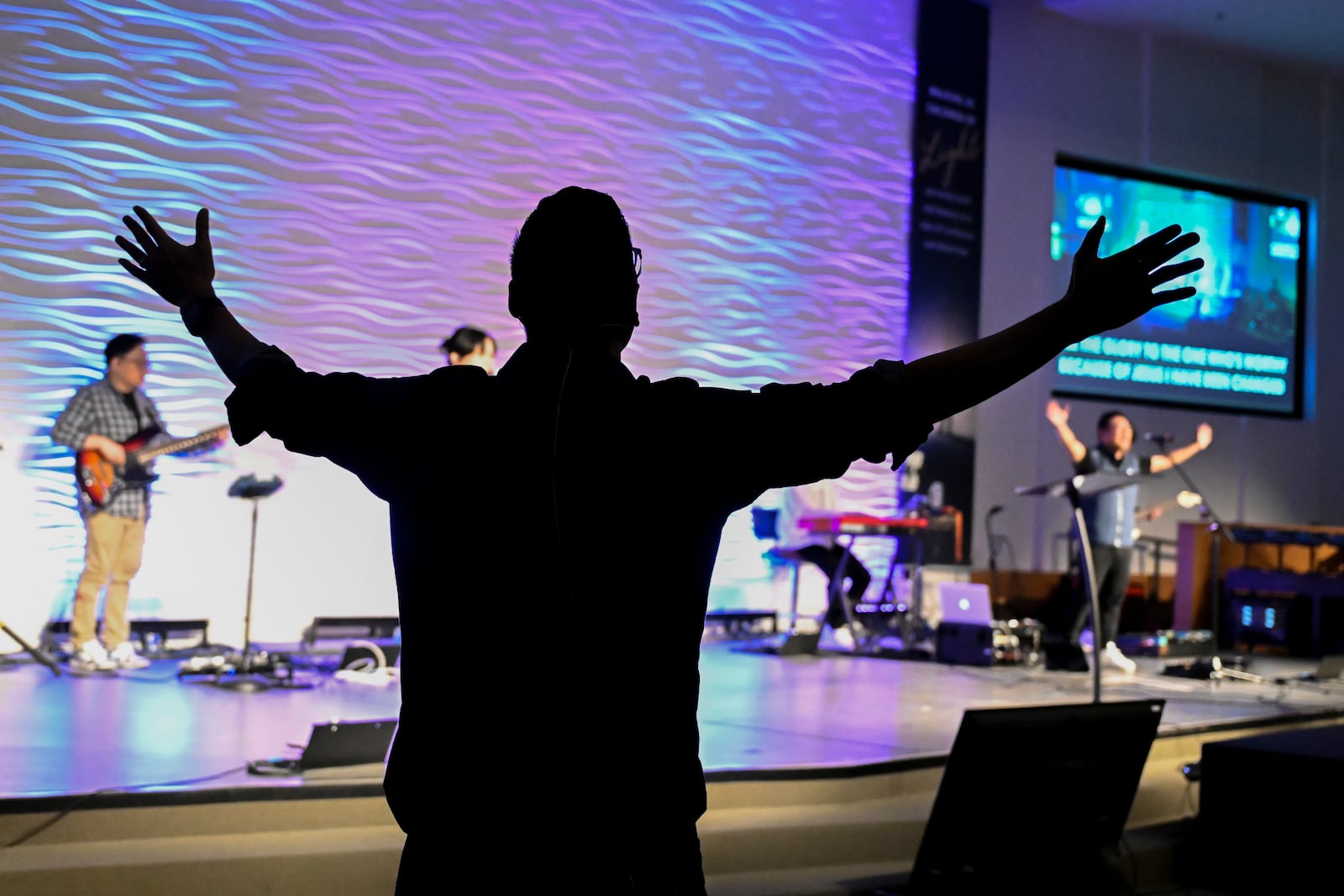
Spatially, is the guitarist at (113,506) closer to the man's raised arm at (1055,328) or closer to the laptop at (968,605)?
the laptop at (968,605)

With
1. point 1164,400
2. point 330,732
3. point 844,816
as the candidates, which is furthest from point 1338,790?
point 1164,400

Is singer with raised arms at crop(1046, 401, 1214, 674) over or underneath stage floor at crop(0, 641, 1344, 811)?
over

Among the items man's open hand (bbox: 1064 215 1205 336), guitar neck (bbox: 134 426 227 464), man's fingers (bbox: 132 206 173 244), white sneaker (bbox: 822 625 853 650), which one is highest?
man's fingers (bbox: 132 206 173 244)

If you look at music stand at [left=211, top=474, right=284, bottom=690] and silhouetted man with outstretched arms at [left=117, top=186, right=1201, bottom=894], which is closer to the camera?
silhouetted man with outstretched arms at [left=117, top=186, right=1201, bottom=894]

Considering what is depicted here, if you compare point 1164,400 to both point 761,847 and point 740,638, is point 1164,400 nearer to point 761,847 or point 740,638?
point 740,638

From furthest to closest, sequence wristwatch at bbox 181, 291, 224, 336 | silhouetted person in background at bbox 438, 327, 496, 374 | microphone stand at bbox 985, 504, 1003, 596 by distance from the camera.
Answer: microphone stand at bbox 985, 504, 1003, 596, silhouetted person in background at bbox 438, 327, 496, 374, wristwatch at bbox 181, 291, 224, 336

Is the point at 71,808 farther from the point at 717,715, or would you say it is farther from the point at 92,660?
the point at 92,660

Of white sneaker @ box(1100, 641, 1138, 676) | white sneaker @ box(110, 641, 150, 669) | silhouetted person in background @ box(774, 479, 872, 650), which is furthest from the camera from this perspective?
silhouetted person in background @ box(774, 479, 872, 650)

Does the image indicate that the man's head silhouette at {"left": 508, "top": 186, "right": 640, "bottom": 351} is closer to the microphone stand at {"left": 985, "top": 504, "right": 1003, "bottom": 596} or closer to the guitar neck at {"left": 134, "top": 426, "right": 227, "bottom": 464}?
the guitar neck at {"left": 134, "top": 426, "right": 227, "bottom": 464}

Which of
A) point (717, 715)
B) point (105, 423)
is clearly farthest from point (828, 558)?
point (105, 423)

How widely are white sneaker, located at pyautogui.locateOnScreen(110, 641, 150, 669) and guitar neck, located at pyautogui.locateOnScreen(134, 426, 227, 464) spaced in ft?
3.11

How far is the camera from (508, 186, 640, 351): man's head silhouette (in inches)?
48.8

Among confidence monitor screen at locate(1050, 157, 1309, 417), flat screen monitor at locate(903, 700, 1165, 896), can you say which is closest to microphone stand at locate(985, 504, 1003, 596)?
confidence monitor screen at locate(1050, 157, 1309, 417)

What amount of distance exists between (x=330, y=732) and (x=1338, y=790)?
107 inches
